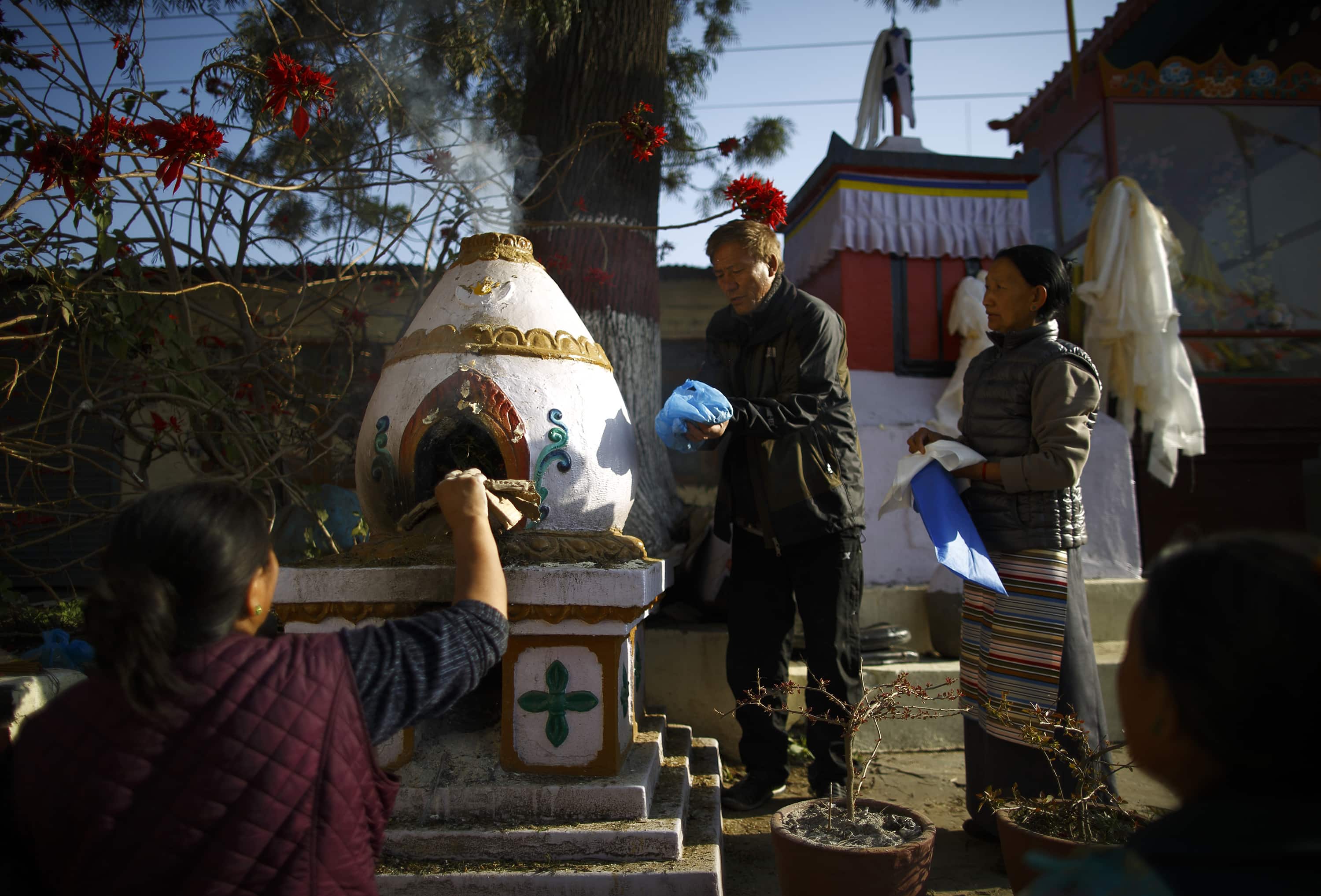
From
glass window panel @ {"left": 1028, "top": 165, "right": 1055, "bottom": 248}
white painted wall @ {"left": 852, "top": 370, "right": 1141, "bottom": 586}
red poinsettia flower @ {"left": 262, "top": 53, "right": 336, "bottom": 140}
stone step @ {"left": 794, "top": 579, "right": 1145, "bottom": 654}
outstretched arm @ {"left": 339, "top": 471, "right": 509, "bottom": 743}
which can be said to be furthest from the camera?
glass window panel @ {"left": 1028, "top": 165, "right": 1055, "bottom": 248}

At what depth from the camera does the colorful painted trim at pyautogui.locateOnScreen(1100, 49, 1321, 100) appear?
6.78 metres

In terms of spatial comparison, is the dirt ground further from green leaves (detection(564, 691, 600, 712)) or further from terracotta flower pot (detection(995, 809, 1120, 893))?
green leaves (detection(564, 691, 600, 712))

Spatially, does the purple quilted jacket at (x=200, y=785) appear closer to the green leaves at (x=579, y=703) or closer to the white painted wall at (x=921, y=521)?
the green leaves at (x=579, y=703)

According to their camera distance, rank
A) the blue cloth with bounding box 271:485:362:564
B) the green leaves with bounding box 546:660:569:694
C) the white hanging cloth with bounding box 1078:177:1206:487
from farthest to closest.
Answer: the white hanging cloth with bounding box 1078:177:1206:487
the blue cloth with bounding box 271:485:362:564
the green leaves with bounding box 546:660:569:694

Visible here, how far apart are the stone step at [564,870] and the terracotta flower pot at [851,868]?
0.69 ft

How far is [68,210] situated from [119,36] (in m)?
1.17

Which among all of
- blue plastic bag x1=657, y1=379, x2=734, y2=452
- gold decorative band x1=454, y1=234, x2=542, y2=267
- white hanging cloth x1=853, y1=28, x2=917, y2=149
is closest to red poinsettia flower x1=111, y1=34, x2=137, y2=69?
gold decorative band x1=454, y1=234, x2=542, y2=267

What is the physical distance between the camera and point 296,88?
304 cm

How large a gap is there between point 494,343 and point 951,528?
1685 mm

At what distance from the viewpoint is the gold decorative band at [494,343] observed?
109 inches

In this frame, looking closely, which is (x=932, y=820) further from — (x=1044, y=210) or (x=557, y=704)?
(x=1044, y=210)

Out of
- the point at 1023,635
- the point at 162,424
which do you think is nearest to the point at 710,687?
the point at 1023,635

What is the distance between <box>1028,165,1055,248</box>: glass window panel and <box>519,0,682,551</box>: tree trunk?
202 inches

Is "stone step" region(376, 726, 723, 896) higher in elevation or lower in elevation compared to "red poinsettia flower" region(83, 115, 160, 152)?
lower
